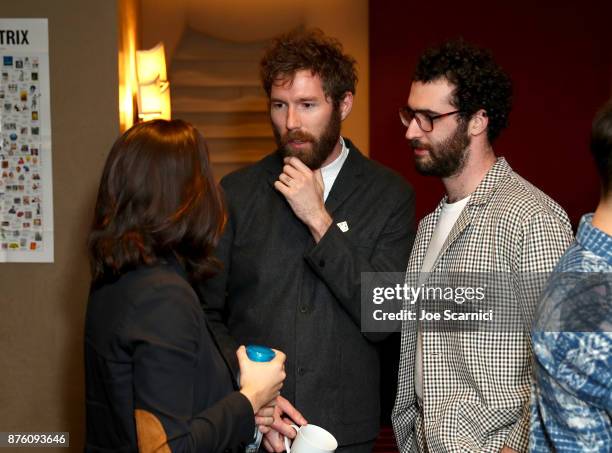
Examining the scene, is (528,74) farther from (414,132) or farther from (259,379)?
(259,379)

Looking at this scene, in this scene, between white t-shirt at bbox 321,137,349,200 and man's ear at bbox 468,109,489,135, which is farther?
white t-shirt at bbox 321,137,349,200

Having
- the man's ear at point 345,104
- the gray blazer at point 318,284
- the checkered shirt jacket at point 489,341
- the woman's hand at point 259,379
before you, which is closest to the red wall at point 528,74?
the man's ear at point 345,104

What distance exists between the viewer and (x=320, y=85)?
2.46 metres

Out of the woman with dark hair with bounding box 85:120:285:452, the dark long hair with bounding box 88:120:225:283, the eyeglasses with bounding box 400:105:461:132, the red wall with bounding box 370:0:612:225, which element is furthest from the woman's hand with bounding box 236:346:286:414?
the red wall with bounding box 370:0:612:225

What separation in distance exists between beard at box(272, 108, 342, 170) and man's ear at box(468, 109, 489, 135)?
0.42m

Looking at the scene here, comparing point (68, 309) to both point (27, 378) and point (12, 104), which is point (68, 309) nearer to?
point (27, 378)

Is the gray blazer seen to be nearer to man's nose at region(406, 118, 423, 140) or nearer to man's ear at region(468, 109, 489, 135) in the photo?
man's nose at region(406, 118, 423, 140)

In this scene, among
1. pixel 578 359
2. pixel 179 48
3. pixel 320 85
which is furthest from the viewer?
pixel 179 48

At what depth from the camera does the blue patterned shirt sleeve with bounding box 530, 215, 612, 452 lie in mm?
1315

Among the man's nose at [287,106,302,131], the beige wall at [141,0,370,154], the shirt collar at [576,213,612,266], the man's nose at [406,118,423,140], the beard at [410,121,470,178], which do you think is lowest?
the shirt collar at [576,213,612,266]

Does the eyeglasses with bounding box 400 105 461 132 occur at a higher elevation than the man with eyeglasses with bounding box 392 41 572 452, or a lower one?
higher

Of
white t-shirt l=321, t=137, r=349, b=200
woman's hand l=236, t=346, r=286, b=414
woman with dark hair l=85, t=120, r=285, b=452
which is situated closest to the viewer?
woman with dark hair l=85, t=120, r=285, b=452

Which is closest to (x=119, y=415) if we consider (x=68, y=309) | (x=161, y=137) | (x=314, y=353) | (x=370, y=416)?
(x=161, y=137)

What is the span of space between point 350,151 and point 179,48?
10.1 ft
